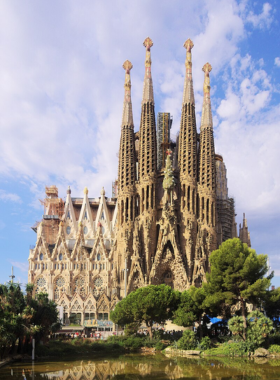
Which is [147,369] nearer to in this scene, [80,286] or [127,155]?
[80,286]

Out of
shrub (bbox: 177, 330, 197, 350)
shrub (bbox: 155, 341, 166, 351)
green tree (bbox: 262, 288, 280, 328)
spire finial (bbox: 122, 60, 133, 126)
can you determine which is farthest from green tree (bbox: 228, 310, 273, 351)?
spire finial (bbox: 122, 60, 133, 126)

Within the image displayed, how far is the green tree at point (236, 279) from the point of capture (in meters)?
33.3

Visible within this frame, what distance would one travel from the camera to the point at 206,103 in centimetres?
6247

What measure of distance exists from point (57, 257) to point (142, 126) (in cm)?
2173

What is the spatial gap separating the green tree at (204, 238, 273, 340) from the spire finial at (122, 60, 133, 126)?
101ft

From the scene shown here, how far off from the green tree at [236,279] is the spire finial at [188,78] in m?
30.7

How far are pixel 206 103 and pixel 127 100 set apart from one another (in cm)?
1129

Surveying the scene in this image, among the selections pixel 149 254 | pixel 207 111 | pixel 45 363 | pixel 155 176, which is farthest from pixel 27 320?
pixel 207 111

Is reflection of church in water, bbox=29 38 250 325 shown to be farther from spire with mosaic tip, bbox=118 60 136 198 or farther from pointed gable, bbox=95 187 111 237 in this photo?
pointed gable, bbox=95 187 111 237

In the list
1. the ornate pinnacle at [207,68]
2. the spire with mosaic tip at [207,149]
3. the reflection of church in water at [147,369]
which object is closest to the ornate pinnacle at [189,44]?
the ornate pinnacle at [207,68]

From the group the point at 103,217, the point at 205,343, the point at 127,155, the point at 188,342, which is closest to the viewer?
the point at 205,343

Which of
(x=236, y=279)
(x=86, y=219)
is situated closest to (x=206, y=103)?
(x=86, y=219)

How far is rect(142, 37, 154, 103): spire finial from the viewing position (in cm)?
6166

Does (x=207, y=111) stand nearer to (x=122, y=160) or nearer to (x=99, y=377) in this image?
(x=122, y=160)
